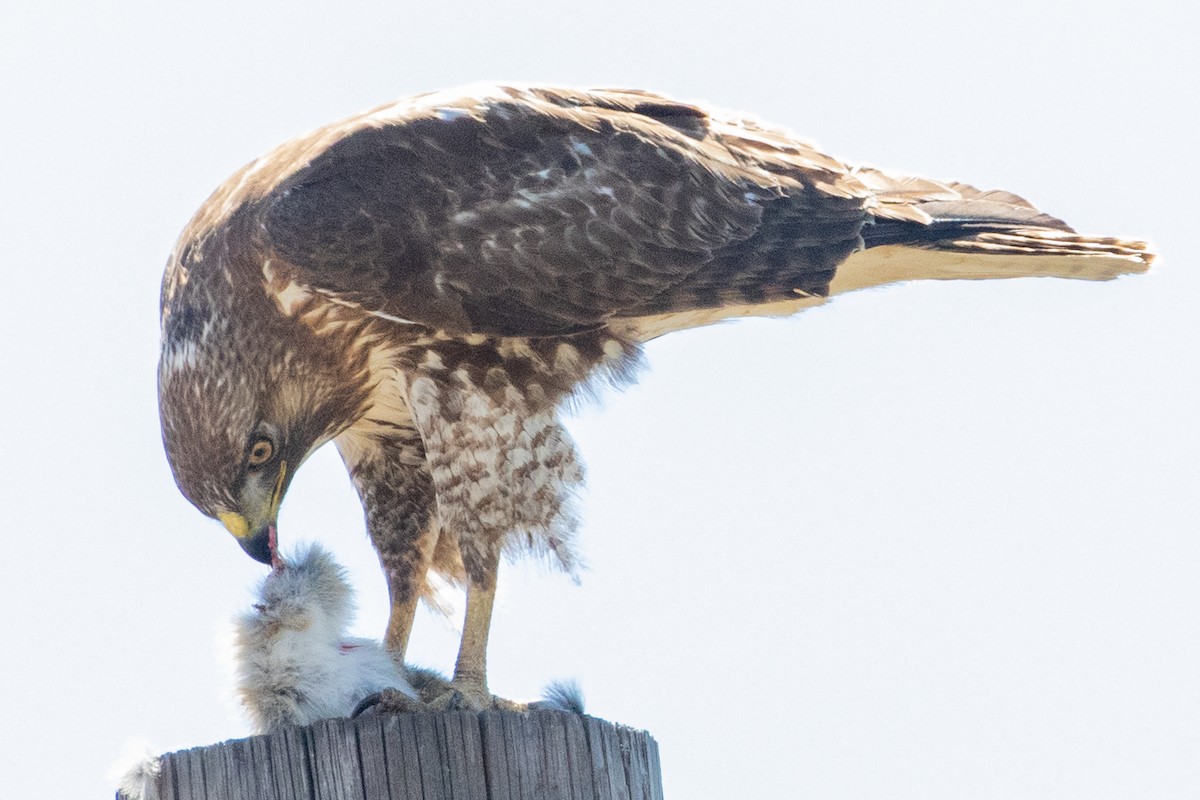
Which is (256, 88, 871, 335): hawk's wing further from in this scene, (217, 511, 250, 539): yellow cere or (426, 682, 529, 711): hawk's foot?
(426, 682, 529, 711): hawk's foot

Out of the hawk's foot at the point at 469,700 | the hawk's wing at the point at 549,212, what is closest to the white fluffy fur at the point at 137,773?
the hawk's foot at the point at 469,700

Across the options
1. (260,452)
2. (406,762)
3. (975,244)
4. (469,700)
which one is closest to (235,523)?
(260,452)

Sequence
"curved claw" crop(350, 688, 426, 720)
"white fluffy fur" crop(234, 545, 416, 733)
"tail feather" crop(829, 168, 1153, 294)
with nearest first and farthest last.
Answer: "curved claw" crop(350, 688, 426, 720)
"white fluffy fur" crop(234, 545, 416, 733)
"tail feather" crop(829, 168, 1153, 294)

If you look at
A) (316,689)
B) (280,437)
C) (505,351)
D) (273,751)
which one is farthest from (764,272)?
(273,751)

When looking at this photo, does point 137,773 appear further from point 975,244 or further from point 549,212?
point 975,244

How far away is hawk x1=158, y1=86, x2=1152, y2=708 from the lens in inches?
196

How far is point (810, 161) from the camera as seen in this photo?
5906 millimetres

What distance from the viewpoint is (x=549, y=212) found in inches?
206

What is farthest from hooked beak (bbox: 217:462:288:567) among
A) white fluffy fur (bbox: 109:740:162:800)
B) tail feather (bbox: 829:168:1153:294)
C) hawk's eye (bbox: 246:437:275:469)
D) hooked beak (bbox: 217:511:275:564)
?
tail feather (bbox: 829:168:1153:294)

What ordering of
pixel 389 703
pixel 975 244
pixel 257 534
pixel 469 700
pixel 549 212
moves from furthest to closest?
pixel 975 244 < pixel 549 212 < pixel 257 534 < pixel 469 700 < pixel 389 703

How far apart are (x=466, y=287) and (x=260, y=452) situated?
33.8 inches

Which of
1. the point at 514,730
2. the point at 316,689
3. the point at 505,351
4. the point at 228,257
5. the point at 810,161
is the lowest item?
the point at 514,730

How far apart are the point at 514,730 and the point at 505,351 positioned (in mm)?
1884

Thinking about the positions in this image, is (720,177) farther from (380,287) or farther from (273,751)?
(273,751)
